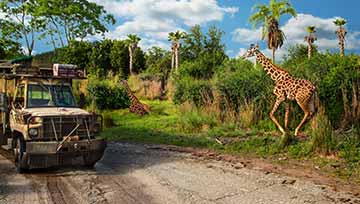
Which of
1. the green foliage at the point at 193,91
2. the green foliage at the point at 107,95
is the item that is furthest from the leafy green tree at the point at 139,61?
the green foliage at the point at 193,91

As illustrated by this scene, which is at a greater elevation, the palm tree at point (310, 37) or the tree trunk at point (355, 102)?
the palm tree at point (310, 37)

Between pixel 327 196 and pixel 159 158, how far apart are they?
5.02 meters

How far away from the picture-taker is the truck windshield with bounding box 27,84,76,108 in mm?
10130

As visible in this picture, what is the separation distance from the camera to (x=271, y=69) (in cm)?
1335

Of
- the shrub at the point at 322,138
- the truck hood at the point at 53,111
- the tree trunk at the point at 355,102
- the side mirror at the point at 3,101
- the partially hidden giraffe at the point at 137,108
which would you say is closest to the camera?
the truck hood at the point at 53,111

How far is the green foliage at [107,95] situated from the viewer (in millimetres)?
23375

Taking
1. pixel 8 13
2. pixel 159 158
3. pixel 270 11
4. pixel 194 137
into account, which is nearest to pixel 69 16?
pixel 8 13

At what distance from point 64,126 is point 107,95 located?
579 inches

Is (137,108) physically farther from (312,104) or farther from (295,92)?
(312,104)

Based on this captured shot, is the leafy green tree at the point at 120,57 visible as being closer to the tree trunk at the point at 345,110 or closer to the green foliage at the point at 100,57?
the green foliage at the point at 100,57

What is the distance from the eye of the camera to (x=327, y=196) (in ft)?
23.8

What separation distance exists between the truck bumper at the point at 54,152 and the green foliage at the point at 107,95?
14000 millimetres

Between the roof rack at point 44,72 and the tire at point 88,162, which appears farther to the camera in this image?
the roof rack at point 44,72

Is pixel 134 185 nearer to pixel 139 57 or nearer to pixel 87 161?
pixel 87 161
